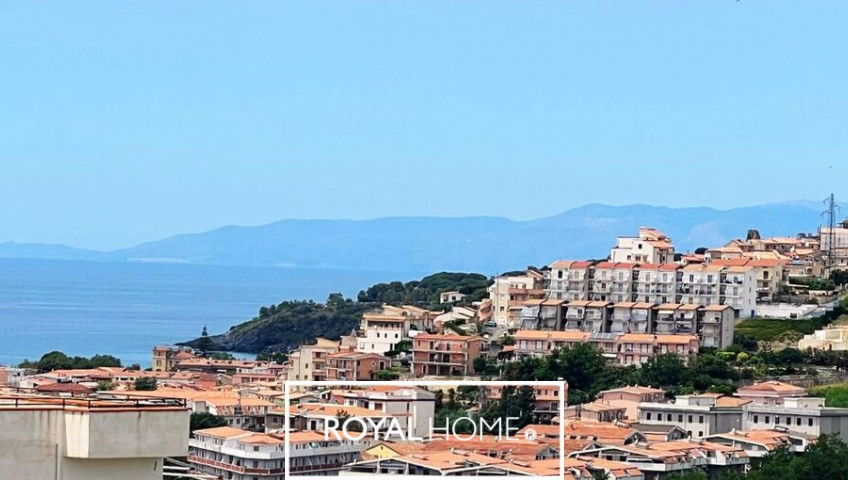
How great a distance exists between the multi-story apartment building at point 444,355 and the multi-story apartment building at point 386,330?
3.06 m

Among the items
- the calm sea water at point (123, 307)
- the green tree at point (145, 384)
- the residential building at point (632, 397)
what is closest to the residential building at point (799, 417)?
the residential building at point (632, 397)

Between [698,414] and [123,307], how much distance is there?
91319 mm

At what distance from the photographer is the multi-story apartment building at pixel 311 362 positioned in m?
49.0

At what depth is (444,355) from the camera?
46.2 m

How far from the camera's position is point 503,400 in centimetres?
3672

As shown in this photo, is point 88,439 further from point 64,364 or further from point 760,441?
point 64,364

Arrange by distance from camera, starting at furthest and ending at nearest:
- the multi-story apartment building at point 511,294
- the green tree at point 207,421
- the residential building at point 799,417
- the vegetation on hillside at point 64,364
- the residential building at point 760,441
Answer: the multi-story apartment building at point 511,294, the vegetation on hillside at point 64,364, the residential building at point 799,417, the green tree at point 207,421, the residential building at point 760,441

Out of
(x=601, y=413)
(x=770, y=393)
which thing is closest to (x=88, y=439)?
(x=601, y=413)

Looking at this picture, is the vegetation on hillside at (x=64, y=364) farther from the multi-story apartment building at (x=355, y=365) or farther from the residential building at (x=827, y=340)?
the residential building at (x=827, y=340)

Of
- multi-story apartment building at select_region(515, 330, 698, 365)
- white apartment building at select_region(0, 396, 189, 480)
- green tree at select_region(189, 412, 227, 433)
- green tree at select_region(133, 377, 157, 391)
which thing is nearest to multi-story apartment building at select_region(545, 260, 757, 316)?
multi-story apartment building at select_region(515, 330, 698, 365)

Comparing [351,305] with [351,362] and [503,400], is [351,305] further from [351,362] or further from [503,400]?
[503,400]

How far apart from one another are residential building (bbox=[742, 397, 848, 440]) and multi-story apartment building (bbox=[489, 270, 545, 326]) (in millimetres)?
13820

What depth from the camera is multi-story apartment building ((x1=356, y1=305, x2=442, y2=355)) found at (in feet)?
166

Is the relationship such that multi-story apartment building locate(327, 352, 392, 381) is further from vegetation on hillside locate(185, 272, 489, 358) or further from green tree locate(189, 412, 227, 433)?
vegetation on hillside locate(185, 272, 489, 358)
